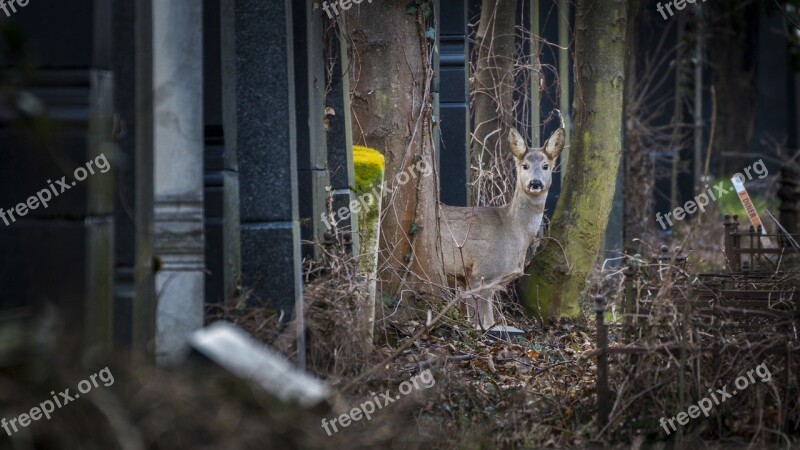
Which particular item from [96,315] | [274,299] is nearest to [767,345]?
[274,299]

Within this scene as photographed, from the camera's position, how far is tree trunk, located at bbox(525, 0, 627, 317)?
11.1 metres

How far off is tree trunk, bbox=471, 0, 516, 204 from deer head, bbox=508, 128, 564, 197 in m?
1.57

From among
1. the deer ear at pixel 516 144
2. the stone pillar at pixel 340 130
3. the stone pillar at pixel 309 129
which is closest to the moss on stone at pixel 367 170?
the stone pillar at pixel 340 130

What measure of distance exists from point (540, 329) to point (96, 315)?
5994mm

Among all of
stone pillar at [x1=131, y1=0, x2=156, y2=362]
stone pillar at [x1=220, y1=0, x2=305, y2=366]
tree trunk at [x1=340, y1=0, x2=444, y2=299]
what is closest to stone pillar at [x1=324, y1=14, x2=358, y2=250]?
tree trunk at [x1=340, y1=0, x2=444, y2=299]

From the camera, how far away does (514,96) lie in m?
14.7

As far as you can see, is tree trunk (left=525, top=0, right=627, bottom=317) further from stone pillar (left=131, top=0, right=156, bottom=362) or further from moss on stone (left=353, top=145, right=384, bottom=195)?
stone pillar (left=131, top=0, right=156, bottom=362)

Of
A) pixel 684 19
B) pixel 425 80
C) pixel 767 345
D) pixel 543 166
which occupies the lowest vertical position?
pixel 767 345

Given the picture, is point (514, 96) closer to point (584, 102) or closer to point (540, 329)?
point (584, 102)

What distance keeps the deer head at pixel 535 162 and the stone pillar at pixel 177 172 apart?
5586mm

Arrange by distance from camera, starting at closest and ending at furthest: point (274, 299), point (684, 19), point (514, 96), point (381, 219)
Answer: point (274, 299), point (381, 219), point (514, 96), point (684, 19)

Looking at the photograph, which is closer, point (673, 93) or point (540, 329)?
point (540, 329)

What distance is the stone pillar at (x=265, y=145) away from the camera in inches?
270

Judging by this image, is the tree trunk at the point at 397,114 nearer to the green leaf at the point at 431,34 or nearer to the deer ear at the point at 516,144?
the green leaf at the point at 431,34
